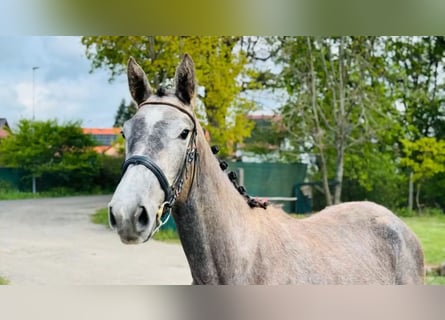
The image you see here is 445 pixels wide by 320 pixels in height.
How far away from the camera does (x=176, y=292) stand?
319cm

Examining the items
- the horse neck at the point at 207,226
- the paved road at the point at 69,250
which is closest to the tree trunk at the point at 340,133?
the paved road at the point at 69,250

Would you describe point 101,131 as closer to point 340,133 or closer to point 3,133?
point 3,133

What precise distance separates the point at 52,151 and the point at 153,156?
2.59 meters

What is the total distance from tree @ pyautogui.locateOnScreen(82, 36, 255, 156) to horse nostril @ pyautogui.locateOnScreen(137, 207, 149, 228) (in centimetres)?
229

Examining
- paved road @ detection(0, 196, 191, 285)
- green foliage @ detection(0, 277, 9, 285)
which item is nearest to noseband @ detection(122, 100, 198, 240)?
paved road @ detection(0, 196, 191, 285)

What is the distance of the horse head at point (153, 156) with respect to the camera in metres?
1.21

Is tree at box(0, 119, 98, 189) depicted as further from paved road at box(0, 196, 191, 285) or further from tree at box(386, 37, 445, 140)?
tree at box(386, 37, 445, 140)

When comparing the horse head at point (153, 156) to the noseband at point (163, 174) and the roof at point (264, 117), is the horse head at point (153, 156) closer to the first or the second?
the noseband at point (163, 174)

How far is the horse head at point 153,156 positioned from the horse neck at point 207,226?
0.21 ft

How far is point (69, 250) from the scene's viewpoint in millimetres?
3484

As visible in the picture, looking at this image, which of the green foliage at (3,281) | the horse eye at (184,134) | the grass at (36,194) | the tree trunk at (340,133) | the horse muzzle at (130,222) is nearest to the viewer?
the horse muzzle at (130,222)
